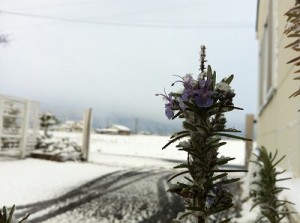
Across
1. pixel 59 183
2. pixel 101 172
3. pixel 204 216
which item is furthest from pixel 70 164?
pixel 204 216

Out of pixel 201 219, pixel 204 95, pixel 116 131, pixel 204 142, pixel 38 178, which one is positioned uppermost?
pixel 116 131

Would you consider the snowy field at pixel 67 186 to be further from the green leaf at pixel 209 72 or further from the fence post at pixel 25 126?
the green leaf at pixel 209 72

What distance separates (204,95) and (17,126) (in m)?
11.9

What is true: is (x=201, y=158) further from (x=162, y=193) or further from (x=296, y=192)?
(x=162, y=193)

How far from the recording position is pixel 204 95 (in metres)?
1.19

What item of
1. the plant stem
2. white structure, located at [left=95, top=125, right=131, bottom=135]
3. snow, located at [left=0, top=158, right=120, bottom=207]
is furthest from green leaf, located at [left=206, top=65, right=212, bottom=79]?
white structure, located at [left=95, top=125, right=131, bottom=135]

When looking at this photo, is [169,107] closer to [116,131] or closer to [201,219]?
[201,219]

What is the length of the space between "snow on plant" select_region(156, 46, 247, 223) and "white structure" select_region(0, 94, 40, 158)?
34.3ft

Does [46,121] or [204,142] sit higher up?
[46,121]

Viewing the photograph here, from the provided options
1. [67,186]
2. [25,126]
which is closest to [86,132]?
[25,126]

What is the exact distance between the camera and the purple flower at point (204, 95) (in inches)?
46.4

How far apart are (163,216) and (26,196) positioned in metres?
2.41

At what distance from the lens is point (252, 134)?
1280 centimetres

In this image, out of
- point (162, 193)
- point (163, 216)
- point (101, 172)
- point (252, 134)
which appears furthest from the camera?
point (252, 134)
